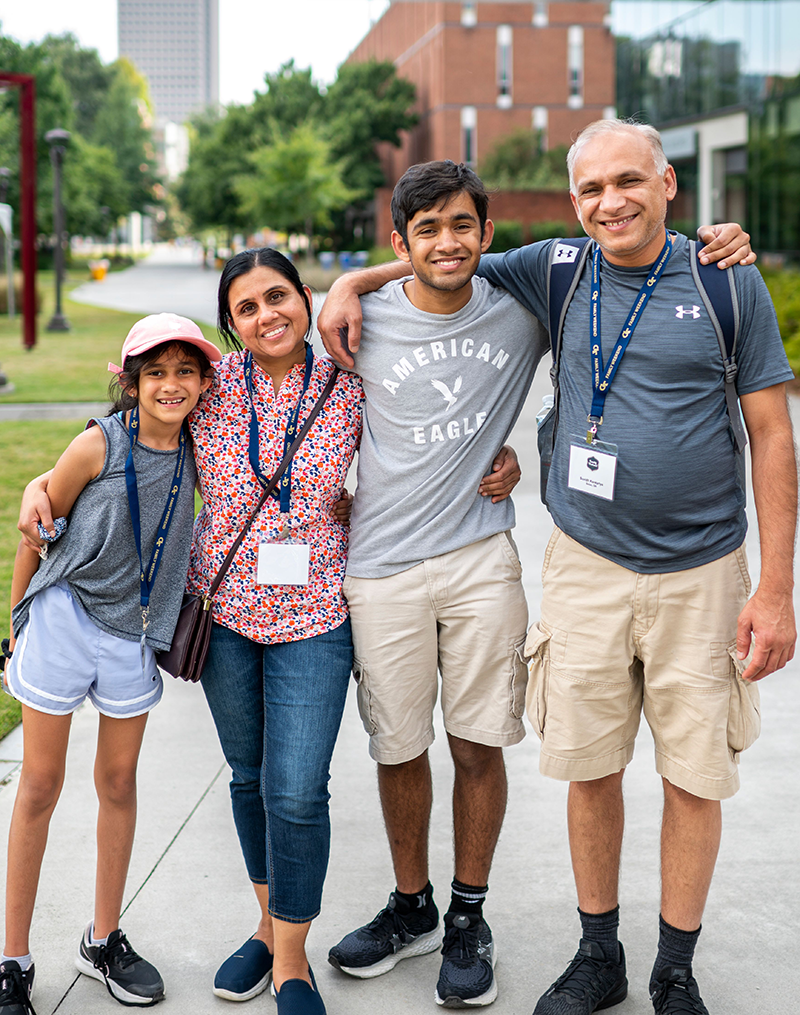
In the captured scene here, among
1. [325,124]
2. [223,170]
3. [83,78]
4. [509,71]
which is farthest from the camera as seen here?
[83,78]

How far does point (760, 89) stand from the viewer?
23781 millimetres

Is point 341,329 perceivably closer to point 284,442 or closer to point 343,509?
point 284,442

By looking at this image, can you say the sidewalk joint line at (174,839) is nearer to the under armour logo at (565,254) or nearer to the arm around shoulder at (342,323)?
the arm around shoulder at (342,323)

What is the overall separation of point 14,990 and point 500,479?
1.83m

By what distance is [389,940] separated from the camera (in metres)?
3.14

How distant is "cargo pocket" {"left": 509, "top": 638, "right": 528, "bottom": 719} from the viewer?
304 cm

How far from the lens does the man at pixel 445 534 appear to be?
2.91m

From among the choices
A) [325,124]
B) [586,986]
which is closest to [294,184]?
[325,124]

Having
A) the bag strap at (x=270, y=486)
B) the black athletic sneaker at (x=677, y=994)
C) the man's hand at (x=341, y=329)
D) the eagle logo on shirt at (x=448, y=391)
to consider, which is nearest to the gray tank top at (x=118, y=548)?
the bag strap at (x=270, y=486)

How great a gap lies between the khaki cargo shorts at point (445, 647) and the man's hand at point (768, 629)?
62 centimetres

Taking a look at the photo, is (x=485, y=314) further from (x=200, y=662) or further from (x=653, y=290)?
(x=200, y=662)

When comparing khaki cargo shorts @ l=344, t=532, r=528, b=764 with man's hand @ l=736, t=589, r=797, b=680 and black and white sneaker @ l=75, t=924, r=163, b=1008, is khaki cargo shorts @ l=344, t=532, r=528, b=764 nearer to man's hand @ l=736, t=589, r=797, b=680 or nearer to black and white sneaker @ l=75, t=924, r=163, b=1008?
man's hand @ l=736, t=589, r=797, b=680

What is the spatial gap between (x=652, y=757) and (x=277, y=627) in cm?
223

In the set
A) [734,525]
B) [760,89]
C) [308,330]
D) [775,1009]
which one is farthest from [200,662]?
[760,89]
